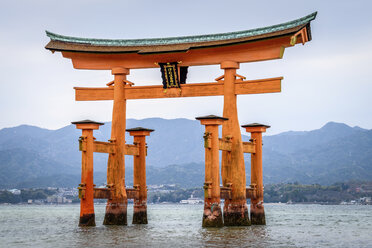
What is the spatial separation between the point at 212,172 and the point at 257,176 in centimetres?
531

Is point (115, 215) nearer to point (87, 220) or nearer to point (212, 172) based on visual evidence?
point (87, 220)

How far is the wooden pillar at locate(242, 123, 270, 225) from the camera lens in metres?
29.6

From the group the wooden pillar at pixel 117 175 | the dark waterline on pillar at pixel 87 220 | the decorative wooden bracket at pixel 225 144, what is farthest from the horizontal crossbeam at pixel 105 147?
the decorative wooden bracket at pixel 225 144

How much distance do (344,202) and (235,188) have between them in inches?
4766

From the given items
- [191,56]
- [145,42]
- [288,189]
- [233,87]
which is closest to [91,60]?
[145,42]

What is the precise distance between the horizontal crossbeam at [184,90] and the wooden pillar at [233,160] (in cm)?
41

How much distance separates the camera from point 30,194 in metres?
153

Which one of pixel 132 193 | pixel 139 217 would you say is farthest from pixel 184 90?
pixel 139 217

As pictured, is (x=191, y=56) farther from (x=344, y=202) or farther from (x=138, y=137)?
(x=344, y=202)

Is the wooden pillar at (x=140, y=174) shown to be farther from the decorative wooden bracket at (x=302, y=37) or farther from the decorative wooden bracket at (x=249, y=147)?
the decorative wooden bracket at (x=302, y=37)

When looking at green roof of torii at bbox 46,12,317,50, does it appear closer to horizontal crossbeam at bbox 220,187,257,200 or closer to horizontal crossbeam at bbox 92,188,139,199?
horizontal crossbeam at bbox 220,187,257,200

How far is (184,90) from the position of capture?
92.8 feet

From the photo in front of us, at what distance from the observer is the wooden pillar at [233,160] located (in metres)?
27.2

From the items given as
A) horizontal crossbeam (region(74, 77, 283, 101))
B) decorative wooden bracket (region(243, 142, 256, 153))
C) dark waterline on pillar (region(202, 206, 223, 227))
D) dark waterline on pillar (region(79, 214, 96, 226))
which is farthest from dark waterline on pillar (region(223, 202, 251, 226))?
dark waterline on pillar (region(79, 214, 96, 226))
